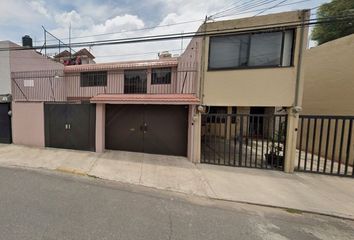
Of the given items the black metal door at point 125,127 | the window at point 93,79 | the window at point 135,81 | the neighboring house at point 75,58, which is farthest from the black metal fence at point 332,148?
the neighboring house at point 75,58

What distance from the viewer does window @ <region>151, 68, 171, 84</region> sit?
13.5 m

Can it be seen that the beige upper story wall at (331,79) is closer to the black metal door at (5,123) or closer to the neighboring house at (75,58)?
the black metal door at (5,123)

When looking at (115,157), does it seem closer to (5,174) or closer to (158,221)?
(5,174)

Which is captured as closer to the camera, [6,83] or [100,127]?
[100,127]

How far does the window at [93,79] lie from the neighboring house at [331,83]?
13.0 metres

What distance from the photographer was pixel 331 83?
941cm

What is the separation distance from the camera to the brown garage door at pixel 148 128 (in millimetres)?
8617

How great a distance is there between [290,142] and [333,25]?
14.5m

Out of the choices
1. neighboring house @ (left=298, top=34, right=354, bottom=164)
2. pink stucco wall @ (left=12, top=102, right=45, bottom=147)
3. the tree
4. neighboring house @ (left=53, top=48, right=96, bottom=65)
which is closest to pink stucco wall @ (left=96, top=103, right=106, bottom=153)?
pink stucco wall @ (left=12, top=102, right=45, bottom=147)

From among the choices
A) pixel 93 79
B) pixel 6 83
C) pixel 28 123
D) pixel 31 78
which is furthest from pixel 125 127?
pixel 93 79

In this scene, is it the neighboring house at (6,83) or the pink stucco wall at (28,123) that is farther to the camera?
the neighboring house at (6,83)

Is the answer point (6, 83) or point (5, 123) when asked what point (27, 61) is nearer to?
point (6, 83)

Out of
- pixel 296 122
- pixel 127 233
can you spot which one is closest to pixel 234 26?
pixel 296 122

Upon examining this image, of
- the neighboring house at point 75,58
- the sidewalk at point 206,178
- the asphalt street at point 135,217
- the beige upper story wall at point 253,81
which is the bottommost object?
the sidewalk at point 206,178
